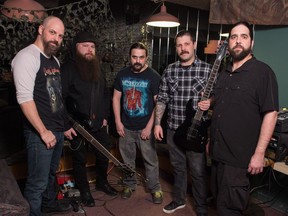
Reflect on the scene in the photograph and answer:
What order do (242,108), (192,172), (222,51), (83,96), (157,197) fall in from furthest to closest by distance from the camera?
1. (157,197)
2. (83,96)
3. (192,172)
4. (222,51)
5. (242,108)

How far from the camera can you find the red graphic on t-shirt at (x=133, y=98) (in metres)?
2.55

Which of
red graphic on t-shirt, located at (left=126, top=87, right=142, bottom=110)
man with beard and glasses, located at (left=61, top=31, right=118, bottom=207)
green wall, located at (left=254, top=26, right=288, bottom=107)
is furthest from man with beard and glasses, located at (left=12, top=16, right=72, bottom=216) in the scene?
green wall, located at (left=254, top=26, right=288, bottom=107)

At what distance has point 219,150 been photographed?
1.79 metres

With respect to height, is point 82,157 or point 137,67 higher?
point 137,67

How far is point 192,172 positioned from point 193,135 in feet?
1.21

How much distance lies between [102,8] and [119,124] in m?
1.66

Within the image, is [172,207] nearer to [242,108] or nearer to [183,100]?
[183,100]

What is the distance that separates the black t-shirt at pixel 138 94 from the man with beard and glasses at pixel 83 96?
22 centimetres

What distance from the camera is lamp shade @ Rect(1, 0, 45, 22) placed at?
7.00ft

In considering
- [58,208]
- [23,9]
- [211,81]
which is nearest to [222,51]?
[211,81]

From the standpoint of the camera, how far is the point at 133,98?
8.41 ft

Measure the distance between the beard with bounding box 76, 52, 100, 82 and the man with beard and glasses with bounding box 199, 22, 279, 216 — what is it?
3.88ft

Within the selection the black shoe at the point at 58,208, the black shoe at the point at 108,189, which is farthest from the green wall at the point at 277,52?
the black shoe at the point at 58,208

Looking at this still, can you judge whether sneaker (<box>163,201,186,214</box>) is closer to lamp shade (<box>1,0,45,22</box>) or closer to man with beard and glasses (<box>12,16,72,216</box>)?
man with beard and glasses (<box>12,16,72,216</box>)
